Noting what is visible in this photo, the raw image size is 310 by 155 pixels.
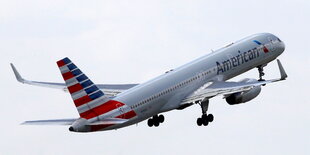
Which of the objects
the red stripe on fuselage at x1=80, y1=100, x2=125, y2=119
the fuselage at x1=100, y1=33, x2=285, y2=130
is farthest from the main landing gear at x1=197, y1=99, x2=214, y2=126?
the red stripe on fuselage at x1=80, y1=100, x2=125, y2=119

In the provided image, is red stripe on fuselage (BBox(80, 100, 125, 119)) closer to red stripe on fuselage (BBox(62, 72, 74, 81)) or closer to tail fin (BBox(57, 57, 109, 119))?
tail fin (BBox(57, 57, 109, 119))

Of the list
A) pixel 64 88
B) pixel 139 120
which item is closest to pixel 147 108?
pixel 139 120

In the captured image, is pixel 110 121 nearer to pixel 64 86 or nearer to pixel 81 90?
pixel 81 90

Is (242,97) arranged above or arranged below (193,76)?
below

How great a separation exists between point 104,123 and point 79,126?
2109 millimetres

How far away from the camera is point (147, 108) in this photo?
7775 cm

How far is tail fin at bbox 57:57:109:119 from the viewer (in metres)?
68.6

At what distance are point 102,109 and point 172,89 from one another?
9.74m

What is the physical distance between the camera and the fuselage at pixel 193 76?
76.6 meters

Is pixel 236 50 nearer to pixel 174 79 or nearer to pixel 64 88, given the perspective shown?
pixel 174 79

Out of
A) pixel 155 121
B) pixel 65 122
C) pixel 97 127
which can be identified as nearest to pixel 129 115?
pixel 97 127

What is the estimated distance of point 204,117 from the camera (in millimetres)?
81875

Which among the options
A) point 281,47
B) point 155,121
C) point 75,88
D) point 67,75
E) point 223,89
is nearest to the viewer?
point 67,75

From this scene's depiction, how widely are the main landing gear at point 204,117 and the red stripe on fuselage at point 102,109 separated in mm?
9495
